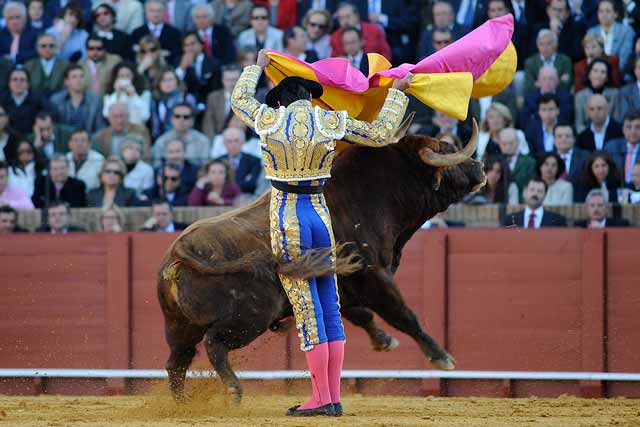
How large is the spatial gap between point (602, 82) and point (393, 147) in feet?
10.0

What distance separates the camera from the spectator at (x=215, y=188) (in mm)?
8914

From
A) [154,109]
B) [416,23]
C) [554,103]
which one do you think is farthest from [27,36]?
[554,103]

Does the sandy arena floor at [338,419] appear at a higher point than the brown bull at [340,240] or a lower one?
A: lower

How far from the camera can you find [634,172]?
26.9 feet

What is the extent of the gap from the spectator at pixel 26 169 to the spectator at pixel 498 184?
3215mm

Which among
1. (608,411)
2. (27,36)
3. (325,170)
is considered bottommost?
(608,411)

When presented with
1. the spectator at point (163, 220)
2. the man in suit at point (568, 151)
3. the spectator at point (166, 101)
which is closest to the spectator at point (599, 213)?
the man in suit at point (568, 151)

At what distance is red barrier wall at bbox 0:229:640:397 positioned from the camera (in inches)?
318

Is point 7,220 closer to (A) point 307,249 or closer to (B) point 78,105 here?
(B) point 78,105

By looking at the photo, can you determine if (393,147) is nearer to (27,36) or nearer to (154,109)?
(154,109)

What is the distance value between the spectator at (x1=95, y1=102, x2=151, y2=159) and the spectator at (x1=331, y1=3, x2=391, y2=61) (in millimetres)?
1548

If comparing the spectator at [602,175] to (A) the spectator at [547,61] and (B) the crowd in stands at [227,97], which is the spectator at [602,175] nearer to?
(B) the crowd in stands at [227,97]

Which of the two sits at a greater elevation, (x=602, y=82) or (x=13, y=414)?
(x=602, y=82)

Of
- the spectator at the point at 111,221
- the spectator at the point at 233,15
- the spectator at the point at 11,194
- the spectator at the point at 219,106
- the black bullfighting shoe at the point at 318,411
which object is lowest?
the black bullfighting shoe at the point at 318,411
